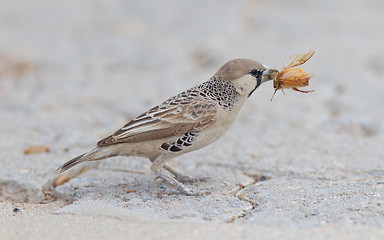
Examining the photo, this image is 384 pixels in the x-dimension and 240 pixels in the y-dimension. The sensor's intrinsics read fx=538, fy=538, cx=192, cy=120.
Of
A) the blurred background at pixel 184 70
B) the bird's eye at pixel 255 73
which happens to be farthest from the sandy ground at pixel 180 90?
the bird's eye at pixel 255 73

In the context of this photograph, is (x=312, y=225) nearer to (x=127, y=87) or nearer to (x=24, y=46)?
(x=127, y=87)

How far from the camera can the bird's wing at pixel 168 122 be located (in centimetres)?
441

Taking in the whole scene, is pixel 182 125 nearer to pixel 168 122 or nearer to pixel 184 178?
pixel 168 122

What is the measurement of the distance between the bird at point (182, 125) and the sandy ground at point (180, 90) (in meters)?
0.33

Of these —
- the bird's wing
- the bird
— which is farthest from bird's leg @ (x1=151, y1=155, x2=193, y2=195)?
the bird's wing

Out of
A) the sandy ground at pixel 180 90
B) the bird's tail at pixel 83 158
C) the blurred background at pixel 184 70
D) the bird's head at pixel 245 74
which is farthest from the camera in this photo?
the blurred background at pixel 184 70

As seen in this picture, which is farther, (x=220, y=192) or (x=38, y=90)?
(x=38, y=90)

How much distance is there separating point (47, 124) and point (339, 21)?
17.9 ft

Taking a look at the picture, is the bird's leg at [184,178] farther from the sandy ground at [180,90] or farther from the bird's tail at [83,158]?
the bird's tail at [83,158]

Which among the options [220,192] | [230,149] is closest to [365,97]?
[230,149]

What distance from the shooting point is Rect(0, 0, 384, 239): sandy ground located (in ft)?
12.4

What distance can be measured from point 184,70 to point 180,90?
2.44 feet

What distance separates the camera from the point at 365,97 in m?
6.93

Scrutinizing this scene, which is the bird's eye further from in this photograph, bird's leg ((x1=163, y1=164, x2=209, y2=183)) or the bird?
bird's leg ((x1=163, y1=164, x2=209, y2=183))
